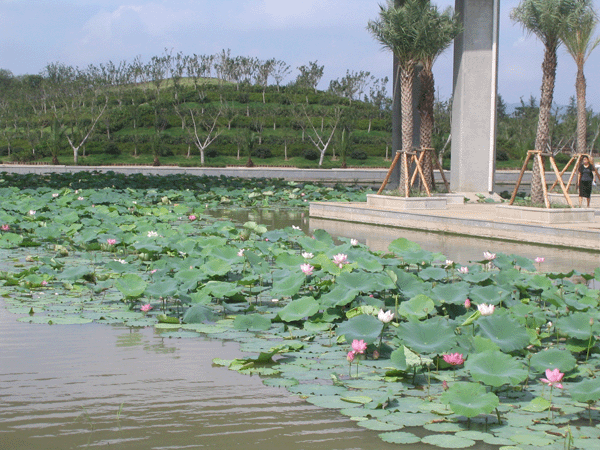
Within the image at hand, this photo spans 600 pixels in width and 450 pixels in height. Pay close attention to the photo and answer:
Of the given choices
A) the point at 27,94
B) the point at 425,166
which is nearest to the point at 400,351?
the point at 425,166

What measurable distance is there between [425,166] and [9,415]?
16159 mm

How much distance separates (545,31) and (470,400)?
13814mm

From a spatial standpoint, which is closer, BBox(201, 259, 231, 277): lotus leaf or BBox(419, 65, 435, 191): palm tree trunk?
BBox(201, 259, 231, 277): lotus leaf

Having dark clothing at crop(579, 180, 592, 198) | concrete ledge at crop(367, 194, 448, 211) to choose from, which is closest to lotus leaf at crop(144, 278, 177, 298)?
concrete ledge at crop(367, 194, 448, 211)

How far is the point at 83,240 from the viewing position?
307 inches

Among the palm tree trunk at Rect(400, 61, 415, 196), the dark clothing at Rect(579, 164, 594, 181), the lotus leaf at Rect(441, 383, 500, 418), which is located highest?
the palm tree trunk at Rect(400, 61, 415, 196)

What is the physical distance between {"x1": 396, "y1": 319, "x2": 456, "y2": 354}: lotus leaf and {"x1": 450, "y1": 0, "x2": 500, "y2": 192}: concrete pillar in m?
16.6

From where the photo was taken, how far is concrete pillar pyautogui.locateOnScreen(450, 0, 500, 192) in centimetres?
1941

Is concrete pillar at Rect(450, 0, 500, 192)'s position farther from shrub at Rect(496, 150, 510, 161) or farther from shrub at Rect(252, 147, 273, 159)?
shrub at Rect(496, 150, 510, 161)

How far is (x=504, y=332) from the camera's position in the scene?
389 cm

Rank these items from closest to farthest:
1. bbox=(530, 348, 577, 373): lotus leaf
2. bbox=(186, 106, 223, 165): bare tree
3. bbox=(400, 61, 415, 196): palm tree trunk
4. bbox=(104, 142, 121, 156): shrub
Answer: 1. bbox=(530, 348, 577, 373): lotus leaf
2. bbox=(400, 61, 415, 196): palm tree trunk
3. bbox=(104, 142, 121, 156): shrub
4. bbox=(186, 106, 223, 165): bare tree

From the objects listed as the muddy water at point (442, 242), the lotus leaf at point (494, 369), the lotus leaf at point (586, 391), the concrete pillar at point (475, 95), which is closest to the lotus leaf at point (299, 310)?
the lotus leaf at point (494, 369)

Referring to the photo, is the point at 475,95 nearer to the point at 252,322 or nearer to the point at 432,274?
the point at 432,274

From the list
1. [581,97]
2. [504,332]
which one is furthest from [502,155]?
[504,332]
